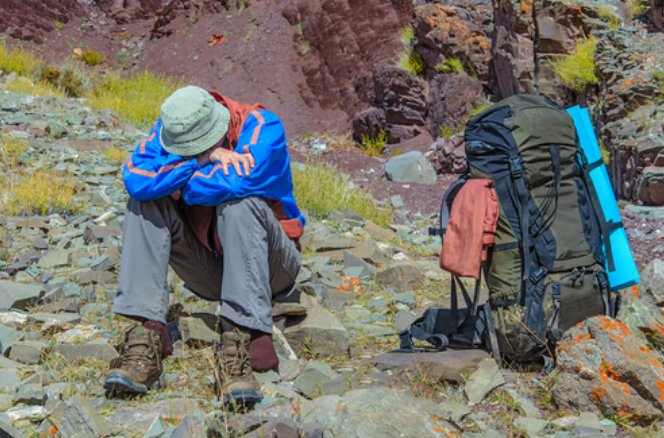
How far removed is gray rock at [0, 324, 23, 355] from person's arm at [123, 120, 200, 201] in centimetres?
89

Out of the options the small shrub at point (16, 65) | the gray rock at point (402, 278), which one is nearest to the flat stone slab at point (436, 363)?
the gray rock at point (402, 278)

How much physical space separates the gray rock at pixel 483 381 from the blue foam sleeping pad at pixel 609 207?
2.48ft

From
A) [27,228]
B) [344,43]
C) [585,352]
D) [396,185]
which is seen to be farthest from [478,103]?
[585,352]

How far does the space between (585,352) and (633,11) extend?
7.34 metres

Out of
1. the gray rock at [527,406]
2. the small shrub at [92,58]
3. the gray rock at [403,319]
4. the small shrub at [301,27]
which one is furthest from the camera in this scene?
the small shrub at [92,58]

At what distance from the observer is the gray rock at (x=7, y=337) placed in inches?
96.6

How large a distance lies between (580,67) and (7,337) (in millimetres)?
7534

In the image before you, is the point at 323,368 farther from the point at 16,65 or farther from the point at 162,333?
the point at 16,65

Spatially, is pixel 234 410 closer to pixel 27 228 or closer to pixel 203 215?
pixel 203 215

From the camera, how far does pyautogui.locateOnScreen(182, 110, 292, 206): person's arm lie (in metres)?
2.21

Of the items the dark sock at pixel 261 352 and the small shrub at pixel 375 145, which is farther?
the small shrub at pixel 375 145

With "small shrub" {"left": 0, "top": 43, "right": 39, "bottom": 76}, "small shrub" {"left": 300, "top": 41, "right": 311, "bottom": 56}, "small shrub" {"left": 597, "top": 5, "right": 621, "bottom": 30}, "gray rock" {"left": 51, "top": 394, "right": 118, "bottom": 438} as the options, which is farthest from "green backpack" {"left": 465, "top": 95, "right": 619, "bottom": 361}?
"small shrub" {"left": 300, "top": 41, "right": 311, "bottom": 56}

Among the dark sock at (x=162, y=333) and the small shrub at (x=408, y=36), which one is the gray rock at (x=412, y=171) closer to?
the small shrub at (x=408, y=36)

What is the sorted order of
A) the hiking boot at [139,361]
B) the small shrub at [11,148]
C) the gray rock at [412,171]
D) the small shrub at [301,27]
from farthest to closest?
the small shrub at [301,27], the gray rock at [412,171], the small shrub at [11,148], the hiking boot at [139,361]
